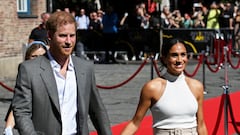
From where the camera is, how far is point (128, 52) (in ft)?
86.4

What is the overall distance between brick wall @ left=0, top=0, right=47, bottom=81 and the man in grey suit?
15.0m

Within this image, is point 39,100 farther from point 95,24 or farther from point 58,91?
point 95,24

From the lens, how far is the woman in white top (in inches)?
229

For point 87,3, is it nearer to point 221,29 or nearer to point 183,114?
point 221,29

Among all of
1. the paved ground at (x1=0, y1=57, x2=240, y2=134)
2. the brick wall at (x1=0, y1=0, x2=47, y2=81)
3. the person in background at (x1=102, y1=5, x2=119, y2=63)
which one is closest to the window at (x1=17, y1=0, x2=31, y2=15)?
the brick wall at (x1=0, y1=0, x2=47, y2=81)

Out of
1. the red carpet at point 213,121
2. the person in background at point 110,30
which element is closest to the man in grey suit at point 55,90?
the red carpet at point 213,121

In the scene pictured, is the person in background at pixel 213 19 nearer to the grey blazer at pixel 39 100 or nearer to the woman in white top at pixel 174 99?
the woman in white top at pixel 174 99

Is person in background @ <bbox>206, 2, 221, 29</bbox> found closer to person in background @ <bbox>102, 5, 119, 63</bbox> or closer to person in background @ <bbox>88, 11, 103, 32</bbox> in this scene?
person in background @ <bbox>102, 5, 119, 63</bbox>

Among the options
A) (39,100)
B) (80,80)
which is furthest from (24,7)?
(39,100)

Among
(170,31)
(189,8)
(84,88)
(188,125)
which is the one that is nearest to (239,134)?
(188,125)

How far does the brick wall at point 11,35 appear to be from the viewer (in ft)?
65.1

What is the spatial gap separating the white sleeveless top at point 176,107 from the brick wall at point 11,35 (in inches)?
552

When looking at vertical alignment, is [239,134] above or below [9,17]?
below

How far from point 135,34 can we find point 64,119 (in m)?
21.7
